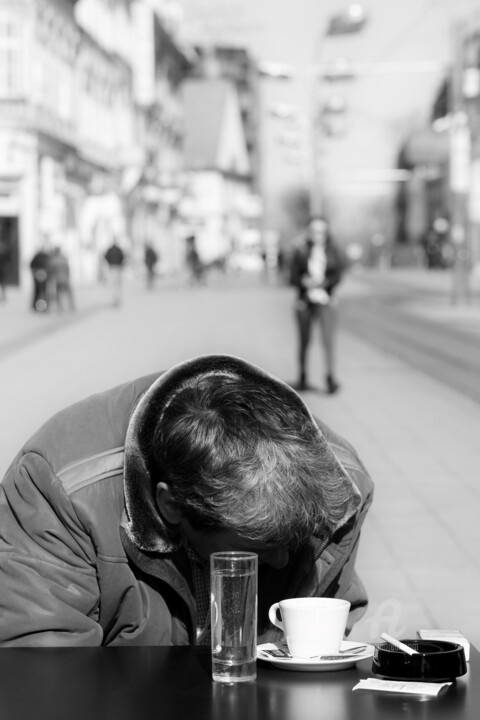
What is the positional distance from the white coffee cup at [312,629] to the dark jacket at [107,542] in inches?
5.7

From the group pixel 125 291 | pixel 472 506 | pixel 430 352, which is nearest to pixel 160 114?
pixel 125 291

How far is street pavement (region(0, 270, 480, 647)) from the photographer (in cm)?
636

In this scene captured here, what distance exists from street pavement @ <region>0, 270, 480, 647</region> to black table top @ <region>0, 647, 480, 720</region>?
669 millimetres

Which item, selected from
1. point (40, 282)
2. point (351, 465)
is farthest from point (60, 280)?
point (351, 465)

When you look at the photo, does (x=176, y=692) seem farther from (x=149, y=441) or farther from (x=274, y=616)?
(x=149, y=441)

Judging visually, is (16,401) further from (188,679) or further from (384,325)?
(384,325)

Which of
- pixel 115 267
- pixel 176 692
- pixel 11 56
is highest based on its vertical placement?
pixel 11 56

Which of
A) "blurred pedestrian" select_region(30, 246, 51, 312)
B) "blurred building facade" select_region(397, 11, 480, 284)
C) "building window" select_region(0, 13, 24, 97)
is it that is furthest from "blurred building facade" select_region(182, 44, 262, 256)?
"blurred pedestrian" select_region(30, 246, 51, 312)

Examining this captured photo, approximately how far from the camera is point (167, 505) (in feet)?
9.05

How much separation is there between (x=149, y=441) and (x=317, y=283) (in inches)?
512

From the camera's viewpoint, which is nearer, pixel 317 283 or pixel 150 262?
pixel 317 283

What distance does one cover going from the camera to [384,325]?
28594mm

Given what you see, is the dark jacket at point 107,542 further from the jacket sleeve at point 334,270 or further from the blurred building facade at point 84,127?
the blurred building facade at point 84,127

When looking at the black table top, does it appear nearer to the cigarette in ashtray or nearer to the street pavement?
the cigarette in ashtray
